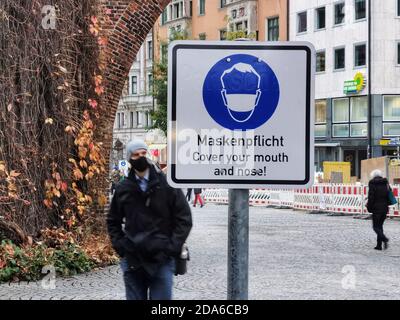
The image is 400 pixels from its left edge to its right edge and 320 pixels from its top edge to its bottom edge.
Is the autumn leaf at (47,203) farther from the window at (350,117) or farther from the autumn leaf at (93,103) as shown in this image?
the window at (350,117)

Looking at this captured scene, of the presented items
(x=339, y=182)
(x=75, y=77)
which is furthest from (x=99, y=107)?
(x=339, y=182)

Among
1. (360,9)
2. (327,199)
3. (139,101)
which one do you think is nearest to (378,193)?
(327,199)

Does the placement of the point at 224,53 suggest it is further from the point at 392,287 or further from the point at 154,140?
the point at 154,140

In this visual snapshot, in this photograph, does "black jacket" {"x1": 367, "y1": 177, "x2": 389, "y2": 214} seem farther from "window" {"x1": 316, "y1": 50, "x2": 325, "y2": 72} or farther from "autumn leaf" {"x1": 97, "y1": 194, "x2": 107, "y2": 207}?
"window" {"x1": 316, "y1": 50, "x2": 325, "y2": 72}

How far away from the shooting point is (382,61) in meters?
50.2

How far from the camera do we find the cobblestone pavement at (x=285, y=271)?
34.7 feet

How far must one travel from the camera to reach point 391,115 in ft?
165

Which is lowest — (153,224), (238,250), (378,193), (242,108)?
(378,193)

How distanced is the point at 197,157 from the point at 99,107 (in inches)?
414

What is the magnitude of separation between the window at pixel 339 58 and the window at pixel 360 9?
8.27 ft

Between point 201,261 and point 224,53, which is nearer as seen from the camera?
point 224,53

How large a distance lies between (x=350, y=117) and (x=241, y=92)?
49865 mm

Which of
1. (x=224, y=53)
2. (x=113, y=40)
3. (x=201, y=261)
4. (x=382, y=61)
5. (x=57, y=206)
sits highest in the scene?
(x=382, y=61)

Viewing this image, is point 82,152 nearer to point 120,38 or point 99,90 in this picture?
point 99,90
